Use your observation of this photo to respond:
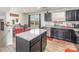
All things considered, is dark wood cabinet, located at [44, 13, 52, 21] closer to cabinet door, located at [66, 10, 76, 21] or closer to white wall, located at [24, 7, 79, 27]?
white wall, located at [24, 7, 79, 27]

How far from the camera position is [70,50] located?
1639 millimetres

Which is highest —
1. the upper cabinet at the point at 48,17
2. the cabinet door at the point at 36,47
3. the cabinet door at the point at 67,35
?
the upper cabinet at the point at 48,17

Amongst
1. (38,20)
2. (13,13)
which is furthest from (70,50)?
(13,13)

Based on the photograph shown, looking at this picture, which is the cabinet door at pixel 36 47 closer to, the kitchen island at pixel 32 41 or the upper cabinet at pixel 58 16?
the kitchen island at pixel 32 41

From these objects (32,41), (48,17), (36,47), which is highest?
(48,17)

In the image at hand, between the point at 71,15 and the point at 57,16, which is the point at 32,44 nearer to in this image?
the point at 57,16

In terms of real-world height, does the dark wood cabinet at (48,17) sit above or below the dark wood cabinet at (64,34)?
above

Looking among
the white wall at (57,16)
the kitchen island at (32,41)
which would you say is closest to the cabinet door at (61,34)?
the white wall at (57,16)

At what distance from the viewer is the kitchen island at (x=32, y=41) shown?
1547mm

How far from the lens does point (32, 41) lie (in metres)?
1.55

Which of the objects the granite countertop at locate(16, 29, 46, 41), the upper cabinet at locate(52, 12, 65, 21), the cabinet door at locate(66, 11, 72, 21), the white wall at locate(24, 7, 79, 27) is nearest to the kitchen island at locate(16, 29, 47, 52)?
the granite countertop at locate(16, 29, 46, 41)

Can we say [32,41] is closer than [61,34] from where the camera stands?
Yes

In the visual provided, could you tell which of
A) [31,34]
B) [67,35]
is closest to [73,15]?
[67,35]
